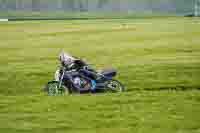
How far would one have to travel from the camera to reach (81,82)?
1641 cm

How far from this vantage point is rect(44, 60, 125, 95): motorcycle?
1641 centimetres

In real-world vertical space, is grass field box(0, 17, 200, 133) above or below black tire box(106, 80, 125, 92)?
below

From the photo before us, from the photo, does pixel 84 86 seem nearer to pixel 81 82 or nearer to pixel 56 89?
pixel 81 82

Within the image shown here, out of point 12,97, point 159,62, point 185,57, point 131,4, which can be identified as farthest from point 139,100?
point 131,4

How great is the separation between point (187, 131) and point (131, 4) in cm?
14970

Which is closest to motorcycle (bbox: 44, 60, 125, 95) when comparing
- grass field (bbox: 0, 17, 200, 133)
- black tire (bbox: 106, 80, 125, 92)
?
black tire (bbox: 106, 80, 125, 92)

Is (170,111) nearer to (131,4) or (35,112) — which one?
(35,112)

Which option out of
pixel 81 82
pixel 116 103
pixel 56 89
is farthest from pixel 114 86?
pixel 116 103

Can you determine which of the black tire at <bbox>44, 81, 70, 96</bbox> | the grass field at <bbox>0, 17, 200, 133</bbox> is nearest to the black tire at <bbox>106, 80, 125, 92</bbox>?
the grass field at <bbox>0, 17, 200, 133</bbox>

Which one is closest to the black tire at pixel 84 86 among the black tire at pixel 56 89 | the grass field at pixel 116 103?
the black tire at pixel 56 89

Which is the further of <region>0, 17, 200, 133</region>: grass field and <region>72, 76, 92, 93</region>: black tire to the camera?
<region>72, 76, 92, 93</region>: black tire

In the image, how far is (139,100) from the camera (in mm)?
14602

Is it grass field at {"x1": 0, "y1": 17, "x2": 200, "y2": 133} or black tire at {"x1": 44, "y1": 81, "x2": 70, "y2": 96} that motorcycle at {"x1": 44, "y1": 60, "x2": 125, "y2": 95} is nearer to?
black tire at {"x1": 44, "y1": 81, "x2": 70, "y2": 96}

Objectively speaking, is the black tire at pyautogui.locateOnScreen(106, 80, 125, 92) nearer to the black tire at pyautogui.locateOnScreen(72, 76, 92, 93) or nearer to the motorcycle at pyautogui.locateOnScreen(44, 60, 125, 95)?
→ the motorcycle at pyautogui.locateOnScreen(44, 60, 125, 95)
